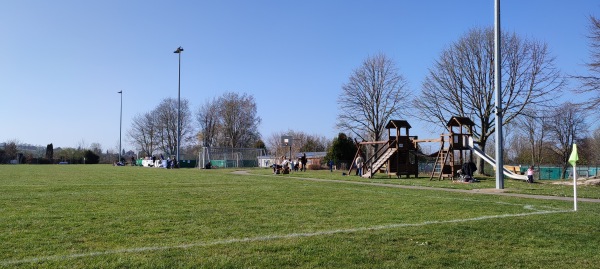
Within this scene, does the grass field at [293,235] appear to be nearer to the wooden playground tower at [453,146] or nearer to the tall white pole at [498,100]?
the tall white pole at [498,100]

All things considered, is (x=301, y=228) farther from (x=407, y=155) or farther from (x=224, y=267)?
(x=407, y=155)

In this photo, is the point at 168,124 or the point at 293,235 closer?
the point at 293,235

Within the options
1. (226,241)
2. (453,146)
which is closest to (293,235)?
(226,241)

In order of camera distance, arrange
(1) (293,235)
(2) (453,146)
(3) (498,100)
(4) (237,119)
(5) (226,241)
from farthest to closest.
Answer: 1. (4) (237,119)
2. (2) (453,146)
3. (3) (498,100)
4. (1) (293,235)
5. (5) (226,241)

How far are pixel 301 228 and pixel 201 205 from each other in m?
4.49

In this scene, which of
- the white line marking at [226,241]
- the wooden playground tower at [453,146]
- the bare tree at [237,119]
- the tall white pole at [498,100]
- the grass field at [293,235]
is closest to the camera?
the white line marking at [226,241]

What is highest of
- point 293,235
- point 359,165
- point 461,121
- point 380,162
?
point 461,121

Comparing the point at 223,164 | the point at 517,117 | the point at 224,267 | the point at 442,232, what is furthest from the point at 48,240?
the point at 223,164

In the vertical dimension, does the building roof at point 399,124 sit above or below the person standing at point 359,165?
above

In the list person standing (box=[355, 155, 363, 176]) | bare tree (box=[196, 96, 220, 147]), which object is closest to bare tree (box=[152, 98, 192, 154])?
bare tree (box=[196, 96, 220, 147])

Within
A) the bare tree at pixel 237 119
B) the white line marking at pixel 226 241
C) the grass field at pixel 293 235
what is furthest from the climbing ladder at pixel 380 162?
the bare tree at pixel 237 119

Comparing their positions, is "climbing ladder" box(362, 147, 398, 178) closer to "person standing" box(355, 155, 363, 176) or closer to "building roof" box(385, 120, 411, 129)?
"building roof" box(385, 120, 411, 129)

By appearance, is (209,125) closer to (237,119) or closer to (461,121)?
(237,119)

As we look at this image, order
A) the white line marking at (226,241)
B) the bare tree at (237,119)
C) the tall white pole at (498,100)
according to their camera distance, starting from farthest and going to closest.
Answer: the bare tree at (237,119) → the tall white pole at (498,100) → the white line marking at (226,241)
